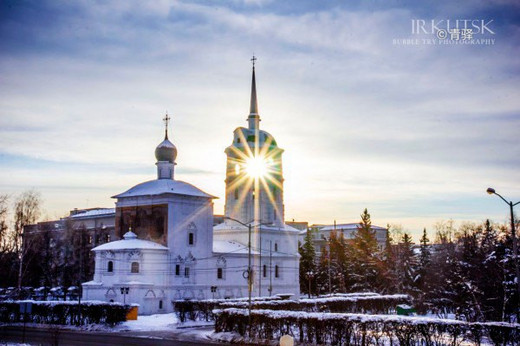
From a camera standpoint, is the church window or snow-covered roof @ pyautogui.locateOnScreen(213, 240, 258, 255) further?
snow-covered roof @ pyautogui.locateOnScreen(213, 240, 258, 255)

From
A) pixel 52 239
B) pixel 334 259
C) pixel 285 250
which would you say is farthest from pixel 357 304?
pixel 52 239

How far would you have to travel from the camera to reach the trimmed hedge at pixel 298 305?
44438 millimetres

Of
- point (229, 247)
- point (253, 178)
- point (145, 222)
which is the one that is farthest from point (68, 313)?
point (253, 178)

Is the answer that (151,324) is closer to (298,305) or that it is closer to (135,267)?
(298,305)

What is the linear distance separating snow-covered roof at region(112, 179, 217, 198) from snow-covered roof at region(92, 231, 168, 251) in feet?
16.6

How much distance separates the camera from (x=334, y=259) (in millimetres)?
87438

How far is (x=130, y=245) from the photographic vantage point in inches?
2185

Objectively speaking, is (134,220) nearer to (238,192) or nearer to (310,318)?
(238,192)

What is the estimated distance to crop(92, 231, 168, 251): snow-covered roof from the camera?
5522 centimetres

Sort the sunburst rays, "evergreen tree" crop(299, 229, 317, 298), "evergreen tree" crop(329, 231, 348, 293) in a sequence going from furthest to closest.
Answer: "evergreen tree" crop(299, 229, 317, 298)
"evergreen tree" crop(329, 231, 348, 293)
the sunburst rays

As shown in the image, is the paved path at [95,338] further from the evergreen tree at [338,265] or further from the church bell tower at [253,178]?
the evergreen tree at [338,265]

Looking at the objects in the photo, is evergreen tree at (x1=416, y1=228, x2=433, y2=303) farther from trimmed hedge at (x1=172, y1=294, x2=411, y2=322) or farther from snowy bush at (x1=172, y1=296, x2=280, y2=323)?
snowy bush at (x1=172, y1=296, x2=280, y2=323)

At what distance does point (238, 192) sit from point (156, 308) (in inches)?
868

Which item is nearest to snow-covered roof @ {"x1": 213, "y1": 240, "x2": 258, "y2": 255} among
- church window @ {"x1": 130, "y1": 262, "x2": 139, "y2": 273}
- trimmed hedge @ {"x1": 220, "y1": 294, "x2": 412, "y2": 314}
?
church window @ {"x1": 130, "y1": 262, "x2": 139, "y2": 273}
